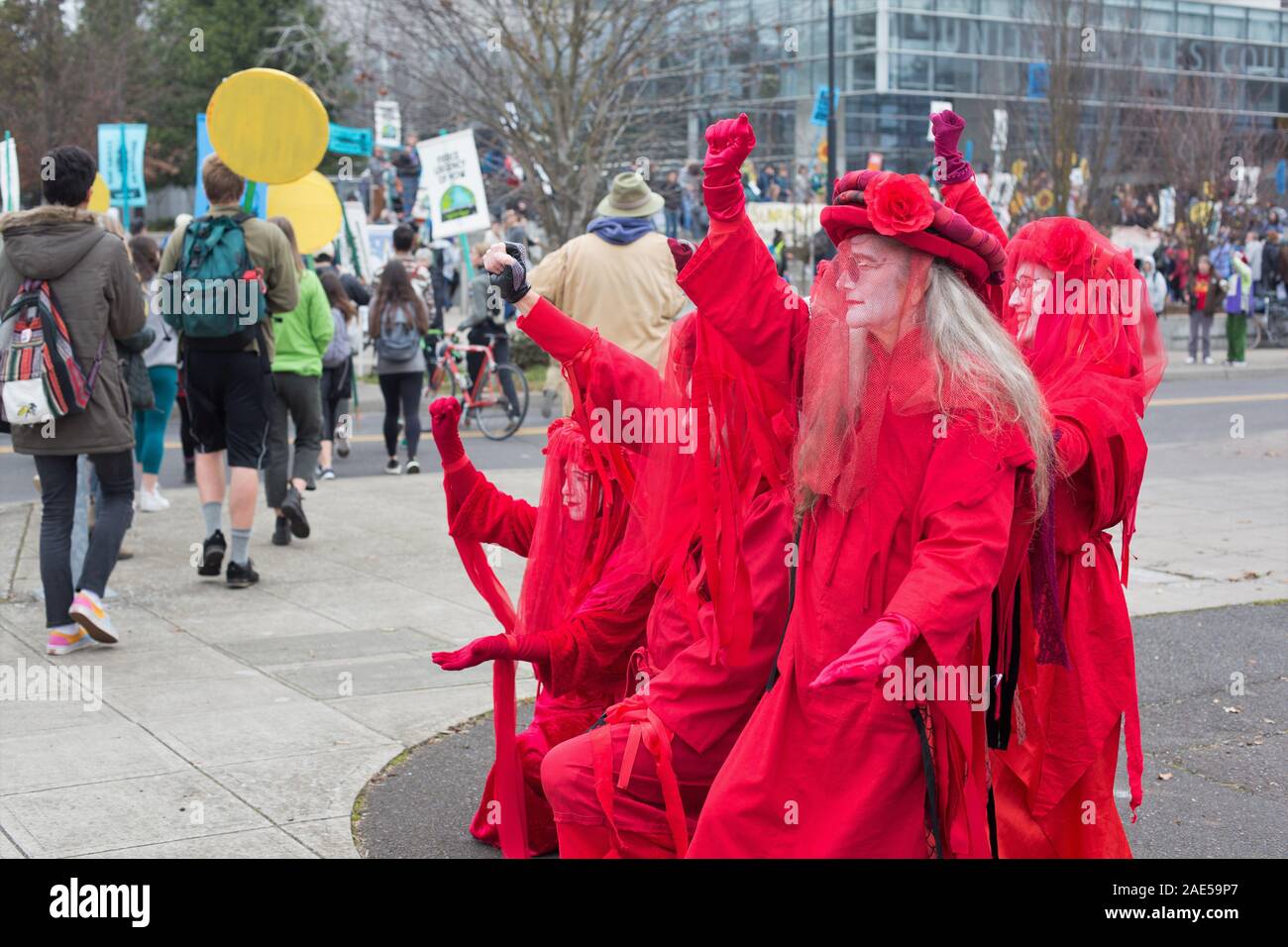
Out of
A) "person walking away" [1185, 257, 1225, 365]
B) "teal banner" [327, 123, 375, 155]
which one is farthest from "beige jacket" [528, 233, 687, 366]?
"person walking away" [1185, 257, 1225, 365]

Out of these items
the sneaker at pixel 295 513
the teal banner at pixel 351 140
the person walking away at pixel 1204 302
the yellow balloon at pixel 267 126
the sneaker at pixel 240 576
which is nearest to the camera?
the sneaker at pixel 240 576

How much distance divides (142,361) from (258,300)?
156cm

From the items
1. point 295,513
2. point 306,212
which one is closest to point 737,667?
point 295,513

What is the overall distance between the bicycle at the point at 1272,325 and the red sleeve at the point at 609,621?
75.0ft

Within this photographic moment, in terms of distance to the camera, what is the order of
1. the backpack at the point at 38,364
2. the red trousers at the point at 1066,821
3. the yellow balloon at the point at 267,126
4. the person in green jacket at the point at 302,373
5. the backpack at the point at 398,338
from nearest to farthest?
the red trousers at the point at 1066,821 → the backpack at the point at 38,364 → the yellow balloon at the point at 267,126 → the person in green jacket at the point at 302,373 → the backpack at the point at 398,338

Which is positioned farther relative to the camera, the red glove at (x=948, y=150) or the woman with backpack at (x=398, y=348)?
the woman with backpack at (x=398, y=348)

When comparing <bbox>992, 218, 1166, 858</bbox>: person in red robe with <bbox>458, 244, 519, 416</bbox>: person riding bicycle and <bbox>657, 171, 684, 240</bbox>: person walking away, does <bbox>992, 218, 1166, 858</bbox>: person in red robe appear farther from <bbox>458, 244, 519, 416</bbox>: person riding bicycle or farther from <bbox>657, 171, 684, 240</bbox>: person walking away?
<bbox>657, 171, 684, 240</bbox>: person walking away

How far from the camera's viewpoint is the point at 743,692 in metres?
3.43

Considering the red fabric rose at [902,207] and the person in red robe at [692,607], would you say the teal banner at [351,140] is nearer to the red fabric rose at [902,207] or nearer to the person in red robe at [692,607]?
the person in red robe at [692,607]

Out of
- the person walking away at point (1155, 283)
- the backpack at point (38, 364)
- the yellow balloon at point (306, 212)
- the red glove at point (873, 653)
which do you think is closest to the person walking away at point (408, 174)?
the person walking away at point (1155, 283)

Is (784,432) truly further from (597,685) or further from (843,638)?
(597,685)

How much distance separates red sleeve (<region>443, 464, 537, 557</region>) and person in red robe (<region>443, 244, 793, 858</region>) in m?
0.60

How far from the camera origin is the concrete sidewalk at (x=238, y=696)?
14.1 feet

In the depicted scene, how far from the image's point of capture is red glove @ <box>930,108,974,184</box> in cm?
378
